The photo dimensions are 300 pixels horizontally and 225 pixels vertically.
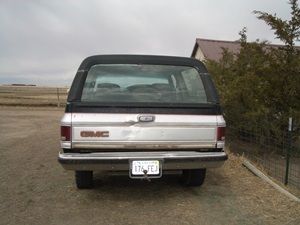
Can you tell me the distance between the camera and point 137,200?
555 cm

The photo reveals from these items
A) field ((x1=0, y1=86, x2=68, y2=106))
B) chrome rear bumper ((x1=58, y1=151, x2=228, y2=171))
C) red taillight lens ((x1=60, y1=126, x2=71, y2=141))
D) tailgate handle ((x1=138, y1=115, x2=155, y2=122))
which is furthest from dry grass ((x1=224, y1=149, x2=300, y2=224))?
field ((x1=0, y1=86, x2=68, y2=106))

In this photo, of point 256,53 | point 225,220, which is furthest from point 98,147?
point 256,53

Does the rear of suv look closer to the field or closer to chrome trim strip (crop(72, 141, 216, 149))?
chrome trim strip (crop(72, 141, 216, 149))

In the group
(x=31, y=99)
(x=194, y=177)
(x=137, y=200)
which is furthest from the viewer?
(x=31, y=99)

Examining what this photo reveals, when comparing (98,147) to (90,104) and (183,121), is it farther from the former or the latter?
(183,121)

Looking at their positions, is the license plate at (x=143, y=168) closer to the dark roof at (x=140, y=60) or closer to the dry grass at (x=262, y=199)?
the dry grass at (x=262, y=199)

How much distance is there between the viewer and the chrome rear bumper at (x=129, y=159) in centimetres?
489

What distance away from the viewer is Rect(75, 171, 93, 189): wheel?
5762 millimetres

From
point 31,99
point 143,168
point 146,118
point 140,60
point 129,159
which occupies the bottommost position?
point 31,99

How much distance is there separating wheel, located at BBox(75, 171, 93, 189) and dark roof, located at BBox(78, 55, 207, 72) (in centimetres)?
146

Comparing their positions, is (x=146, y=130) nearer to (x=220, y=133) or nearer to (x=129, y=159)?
(x=129, y=159)

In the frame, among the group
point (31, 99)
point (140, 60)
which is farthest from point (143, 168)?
point (31, 99)

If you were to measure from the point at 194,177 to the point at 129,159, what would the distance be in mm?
1433

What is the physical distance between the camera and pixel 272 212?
16.8 ft
